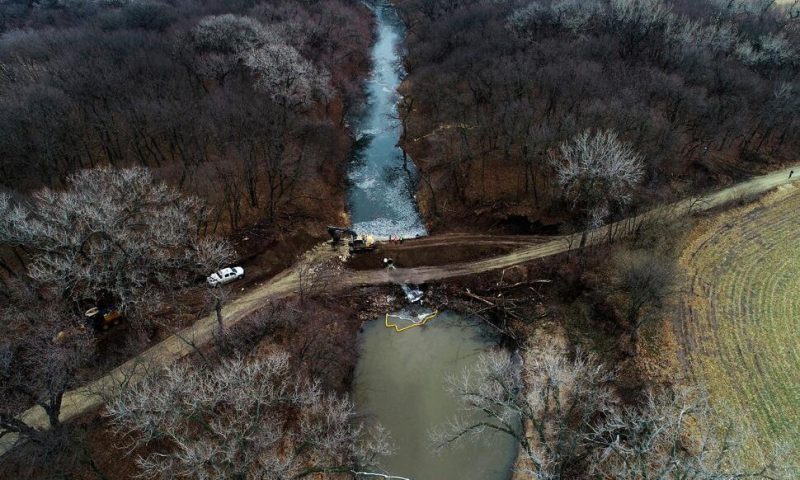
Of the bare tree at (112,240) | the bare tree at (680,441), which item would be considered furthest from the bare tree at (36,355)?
the bare tree at (680,441)

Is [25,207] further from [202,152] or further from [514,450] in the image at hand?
[514,450]

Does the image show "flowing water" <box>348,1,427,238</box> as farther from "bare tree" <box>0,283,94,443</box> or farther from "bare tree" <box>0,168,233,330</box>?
"bare tree" <box>0,283,94,443</box>

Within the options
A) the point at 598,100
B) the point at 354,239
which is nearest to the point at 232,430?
the point at 354,239

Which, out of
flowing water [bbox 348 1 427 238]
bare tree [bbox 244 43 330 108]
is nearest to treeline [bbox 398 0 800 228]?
flowing water [bbox 348 1 427 238]

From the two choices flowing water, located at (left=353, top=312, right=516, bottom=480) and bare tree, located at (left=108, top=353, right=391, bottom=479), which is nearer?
bare tree, located at (left=108, top=353, right=391, bottom=479)

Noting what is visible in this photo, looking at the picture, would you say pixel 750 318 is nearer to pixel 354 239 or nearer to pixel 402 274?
pixel 402 274

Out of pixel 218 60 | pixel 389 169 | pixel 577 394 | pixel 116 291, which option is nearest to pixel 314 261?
pixel 116 291

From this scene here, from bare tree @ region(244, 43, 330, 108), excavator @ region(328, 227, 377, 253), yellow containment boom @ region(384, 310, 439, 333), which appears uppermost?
bare tree @ region(244, 43, 330, 108)
